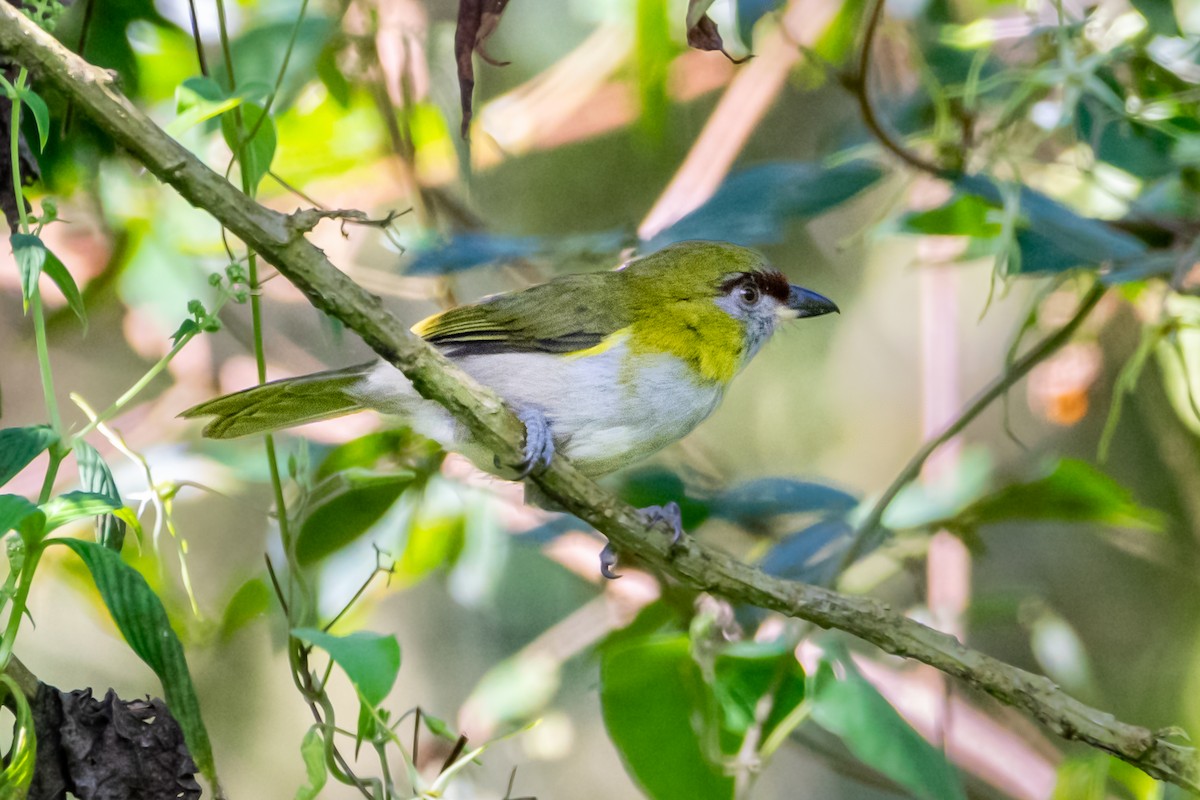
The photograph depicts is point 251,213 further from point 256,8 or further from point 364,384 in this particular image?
point 256,8

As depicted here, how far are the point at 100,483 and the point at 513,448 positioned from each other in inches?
24.9

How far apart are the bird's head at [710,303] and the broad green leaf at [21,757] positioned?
1438 mm

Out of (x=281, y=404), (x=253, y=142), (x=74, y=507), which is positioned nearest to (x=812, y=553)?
(x=281, y=404)

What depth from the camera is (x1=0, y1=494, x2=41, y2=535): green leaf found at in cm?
130

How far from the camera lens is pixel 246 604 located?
2451mm

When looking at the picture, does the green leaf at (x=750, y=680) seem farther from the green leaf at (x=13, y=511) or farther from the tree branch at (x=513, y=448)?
the green leaf at (x=13, y=511)

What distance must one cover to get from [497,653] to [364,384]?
5.41ft

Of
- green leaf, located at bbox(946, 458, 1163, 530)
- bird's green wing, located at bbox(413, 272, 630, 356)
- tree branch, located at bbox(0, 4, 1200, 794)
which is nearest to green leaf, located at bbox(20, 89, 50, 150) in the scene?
tree branch, located at bbox(0, 4, 1200, 794)

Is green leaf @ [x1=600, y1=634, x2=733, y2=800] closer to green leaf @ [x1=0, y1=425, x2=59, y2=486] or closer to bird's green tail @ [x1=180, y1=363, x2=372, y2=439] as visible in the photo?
bird's green tail @ [x1=180, y1=363, x2=372, y2=439]

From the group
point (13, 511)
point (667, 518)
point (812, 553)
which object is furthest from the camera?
point (812, 553)

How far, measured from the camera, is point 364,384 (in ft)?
7.64

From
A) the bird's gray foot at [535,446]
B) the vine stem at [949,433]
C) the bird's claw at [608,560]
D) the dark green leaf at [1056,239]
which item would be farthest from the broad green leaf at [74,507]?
the dark green leaf at [1056,239]

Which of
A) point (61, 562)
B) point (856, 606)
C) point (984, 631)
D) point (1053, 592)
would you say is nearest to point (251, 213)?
point (856, 606)

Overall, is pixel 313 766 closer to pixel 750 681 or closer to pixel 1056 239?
pixel 750 681
